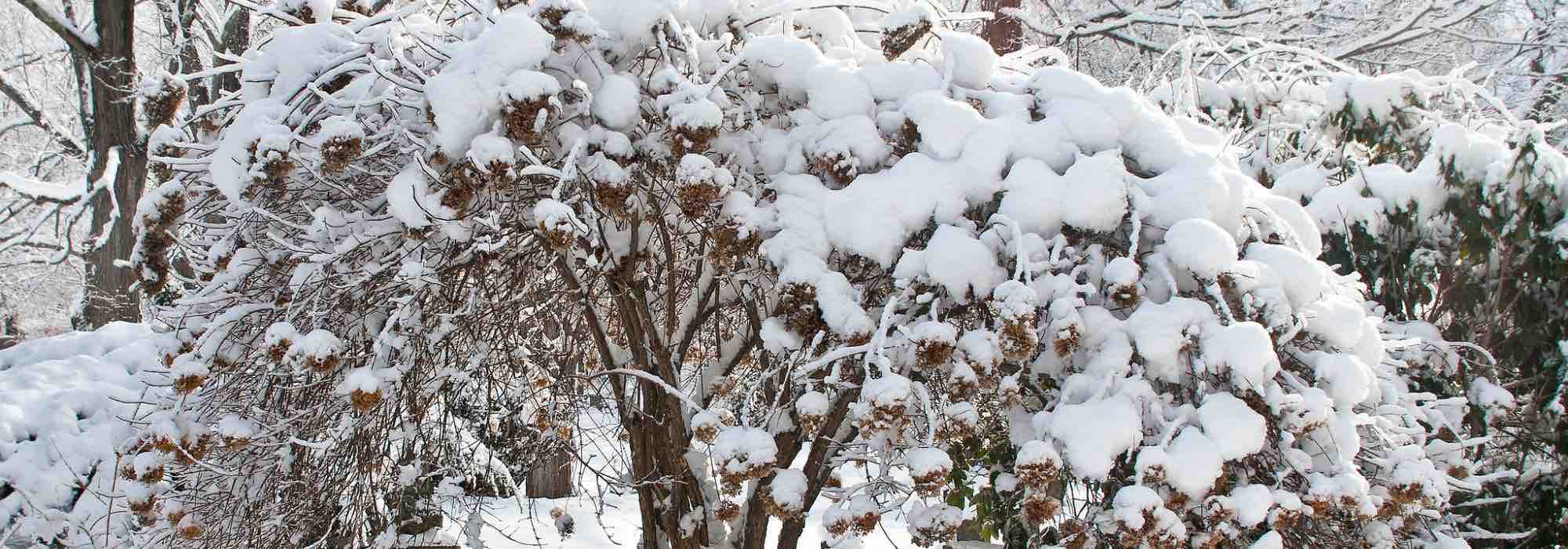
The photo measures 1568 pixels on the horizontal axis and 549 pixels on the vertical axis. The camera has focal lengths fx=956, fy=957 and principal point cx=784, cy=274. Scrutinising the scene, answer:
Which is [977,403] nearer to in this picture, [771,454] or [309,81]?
[771,454]

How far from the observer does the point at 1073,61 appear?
869 centimetres

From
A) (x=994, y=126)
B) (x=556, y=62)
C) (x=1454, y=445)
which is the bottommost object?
(x=1454, y=445)

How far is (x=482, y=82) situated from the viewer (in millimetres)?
1960

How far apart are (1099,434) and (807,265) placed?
692 millimetres

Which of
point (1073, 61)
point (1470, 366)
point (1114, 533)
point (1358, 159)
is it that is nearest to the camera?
point (1114, 533)

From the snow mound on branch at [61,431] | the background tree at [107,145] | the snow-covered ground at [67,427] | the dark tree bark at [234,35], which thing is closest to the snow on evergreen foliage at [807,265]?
the snow-covered ground at [67,427]

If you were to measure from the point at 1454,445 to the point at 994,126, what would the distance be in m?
1.96

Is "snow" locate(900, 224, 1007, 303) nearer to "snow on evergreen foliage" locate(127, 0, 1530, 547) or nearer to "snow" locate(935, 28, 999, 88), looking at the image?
"snow on evergreen foliage" locate(127, 0, 1530, 547)

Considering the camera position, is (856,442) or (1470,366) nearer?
(856,442)

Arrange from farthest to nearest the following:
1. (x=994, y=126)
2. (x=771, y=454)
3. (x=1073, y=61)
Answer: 1. (x=1073, y=61)
2. (x=994, y=126)
3. (x=771, y=454)

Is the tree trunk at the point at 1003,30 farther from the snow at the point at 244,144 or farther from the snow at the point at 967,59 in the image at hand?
the snow at the point at 244,144

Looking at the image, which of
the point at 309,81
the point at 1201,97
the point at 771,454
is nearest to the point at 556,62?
the point at 309,81

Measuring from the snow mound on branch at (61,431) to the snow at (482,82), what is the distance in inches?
115

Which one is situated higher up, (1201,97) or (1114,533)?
(1201,97)
